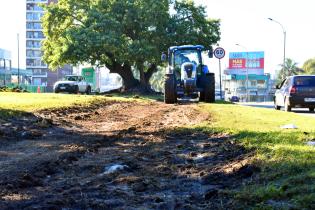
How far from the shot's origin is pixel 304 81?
22094 millimetres

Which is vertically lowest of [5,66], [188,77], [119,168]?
[119,168]

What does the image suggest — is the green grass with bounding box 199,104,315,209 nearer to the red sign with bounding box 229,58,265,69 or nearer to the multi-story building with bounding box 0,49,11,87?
the multi-story building with bounding box 0,49,11,87

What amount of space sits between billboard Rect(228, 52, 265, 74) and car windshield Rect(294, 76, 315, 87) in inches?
3822

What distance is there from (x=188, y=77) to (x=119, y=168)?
1676cm

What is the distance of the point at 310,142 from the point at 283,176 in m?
2.57

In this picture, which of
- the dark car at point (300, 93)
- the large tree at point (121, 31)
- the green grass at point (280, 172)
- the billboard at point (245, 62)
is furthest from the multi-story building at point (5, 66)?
the green grass at point (280, 172)

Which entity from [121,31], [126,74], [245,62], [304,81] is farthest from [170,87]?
[245,62]

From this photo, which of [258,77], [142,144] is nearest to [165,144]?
[142,144]

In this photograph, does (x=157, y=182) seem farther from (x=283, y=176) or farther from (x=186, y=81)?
(x=186, y=81)

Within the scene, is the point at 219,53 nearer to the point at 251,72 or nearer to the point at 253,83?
the point at 251,72

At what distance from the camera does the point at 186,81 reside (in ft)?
75.7

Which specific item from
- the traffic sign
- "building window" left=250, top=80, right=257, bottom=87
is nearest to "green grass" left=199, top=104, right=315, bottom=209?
the traffic sign

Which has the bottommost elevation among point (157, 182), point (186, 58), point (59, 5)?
point (157, 182)

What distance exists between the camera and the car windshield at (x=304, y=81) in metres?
21.9
